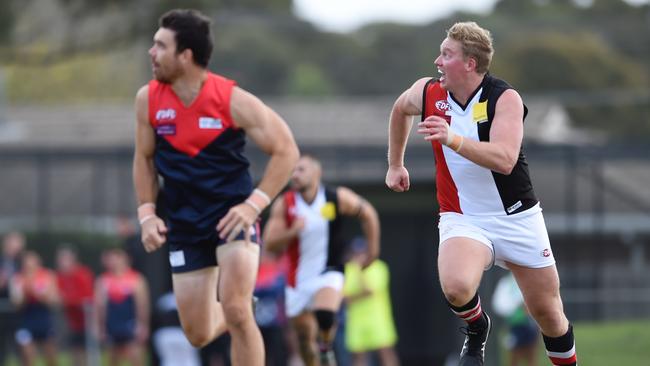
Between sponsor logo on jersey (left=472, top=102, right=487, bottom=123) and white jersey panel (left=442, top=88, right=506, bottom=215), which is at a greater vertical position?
sponsor logo on jersey (left=472, top=102, right=487, bottom=123)

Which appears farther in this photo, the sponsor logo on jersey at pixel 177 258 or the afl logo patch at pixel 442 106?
the sponsor logo on jersey at pixel 177 258

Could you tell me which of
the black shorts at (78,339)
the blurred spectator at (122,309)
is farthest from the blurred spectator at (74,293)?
the blurred spectator at (122,309)

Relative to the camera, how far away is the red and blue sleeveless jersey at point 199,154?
802 cm

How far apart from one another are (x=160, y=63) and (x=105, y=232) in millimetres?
17710

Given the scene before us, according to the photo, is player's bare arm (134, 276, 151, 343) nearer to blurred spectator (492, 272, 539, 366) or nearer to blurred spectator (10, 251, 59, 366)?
blurred spectator (10, 251, 59, 366)

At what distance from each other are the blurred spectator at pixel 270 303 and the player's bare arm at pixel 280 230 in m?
5.28

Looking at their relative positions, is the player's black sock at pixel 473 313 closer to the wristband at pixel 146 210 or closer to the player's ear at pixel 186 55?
the wristband at pixel 146 210

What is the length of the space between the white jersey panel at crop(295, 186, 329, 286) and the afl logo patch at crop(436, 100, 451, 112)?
12.4 feet

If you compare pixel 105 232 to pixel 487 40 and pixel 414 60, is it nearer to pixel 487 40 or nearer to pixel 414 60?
pixel 414 60

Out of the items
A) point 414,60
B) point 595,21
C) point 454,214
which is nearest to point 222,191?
point 454,214

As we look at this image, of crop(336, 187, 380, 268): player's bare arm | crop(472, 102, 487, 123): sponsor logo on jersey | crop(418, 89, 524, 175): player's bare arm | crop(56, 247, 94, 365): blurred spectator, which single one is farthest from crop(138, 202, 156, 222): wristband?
crop(56, 247, 94, 365): blurred spectator

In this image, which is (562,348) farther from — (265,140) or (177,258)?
(177,258)

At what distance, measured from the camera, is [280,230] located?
11.0 metres

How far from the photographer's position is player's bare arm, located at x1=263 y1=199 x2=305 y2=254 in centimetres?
1089
